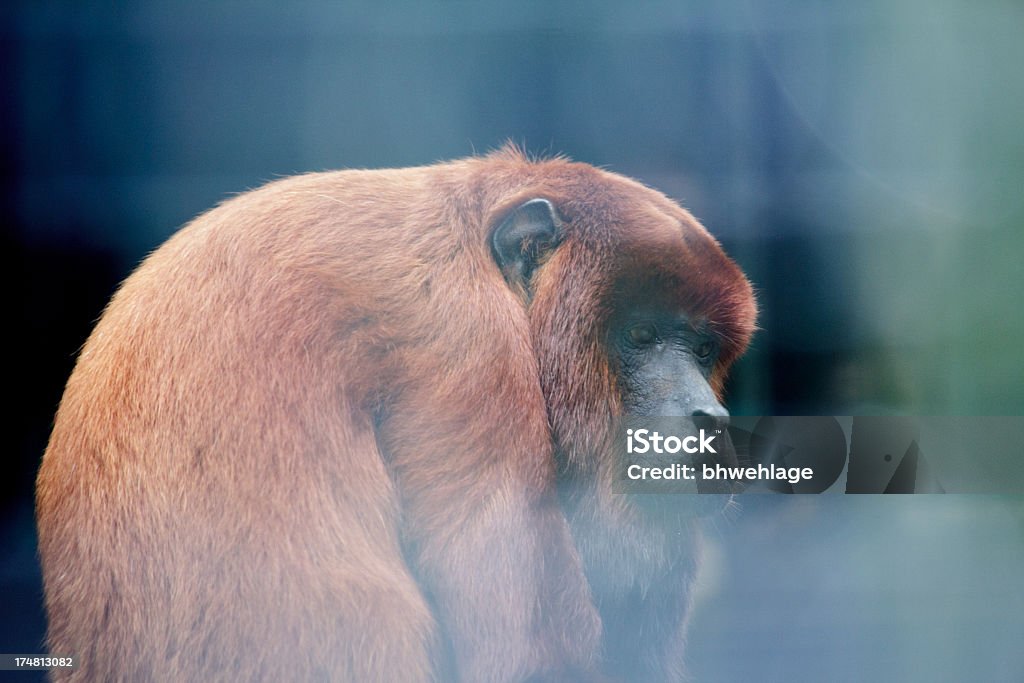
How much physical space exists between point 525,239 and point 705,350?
0.50m

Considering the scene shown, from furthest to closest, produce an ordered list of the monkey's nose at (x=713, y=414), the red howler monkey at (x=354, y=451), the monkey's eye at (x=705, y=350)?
the monkey's eye at (x=705, y=350), the monkey's nose at (x=713, y=414), the red howler monkey at (x=354, y=451)

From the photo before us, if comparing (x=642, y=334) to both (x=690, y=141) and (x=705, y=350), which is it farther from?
(x=690, y=141)

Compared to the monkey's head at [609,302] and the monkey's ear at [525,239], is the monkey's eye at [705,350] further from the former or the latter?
the monkey's ear at [525,239]

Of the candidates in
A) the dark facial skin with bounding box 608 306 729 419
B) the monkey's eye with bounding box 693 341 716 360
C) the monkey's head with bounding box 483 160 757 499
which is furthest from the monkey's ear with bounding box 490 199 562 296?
the monkey's eye with bounding box 693 341 716 360

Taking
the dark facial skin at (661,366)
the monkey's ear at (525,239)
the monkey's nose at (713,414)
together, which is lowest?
the monkey's nose at (713,414)

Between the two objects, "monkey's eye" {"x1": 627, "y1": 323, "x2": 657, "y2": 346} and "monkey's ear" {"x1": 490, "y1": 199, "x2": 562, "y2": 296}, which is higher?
"monkey's ear" {"x1": 490, "y1": 199, "x2": 562, "y2": 296}

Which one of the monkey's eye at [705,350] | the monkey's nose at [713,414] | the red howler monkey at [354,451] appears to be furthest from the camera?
the monkey's eye at [705,350]

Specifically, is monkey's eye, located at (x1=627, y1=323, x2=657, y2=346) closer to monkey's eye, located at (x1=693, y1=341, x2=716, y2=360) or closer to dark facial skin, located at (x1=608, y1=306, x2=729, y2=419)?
dark facial skin, located at (x1=608, y1=306, x2=729, y2=419)

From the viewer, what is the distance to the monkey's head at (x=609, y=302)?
5.41 feet

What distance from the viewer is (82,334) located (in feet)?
5.64

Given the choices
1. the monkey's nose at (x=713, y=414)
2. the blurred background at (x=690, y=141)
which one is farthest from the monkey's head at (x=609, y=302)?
the blurred background at (x=690, y=141)

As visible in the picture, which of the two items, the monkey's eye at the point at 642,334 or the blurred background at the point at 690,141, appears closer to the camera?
the monkey's eye at the point at 642,334

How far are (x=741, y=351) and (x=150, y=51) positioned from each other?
1574 millimetres

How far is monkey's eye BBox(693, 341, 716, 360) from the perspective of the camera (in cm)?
177
